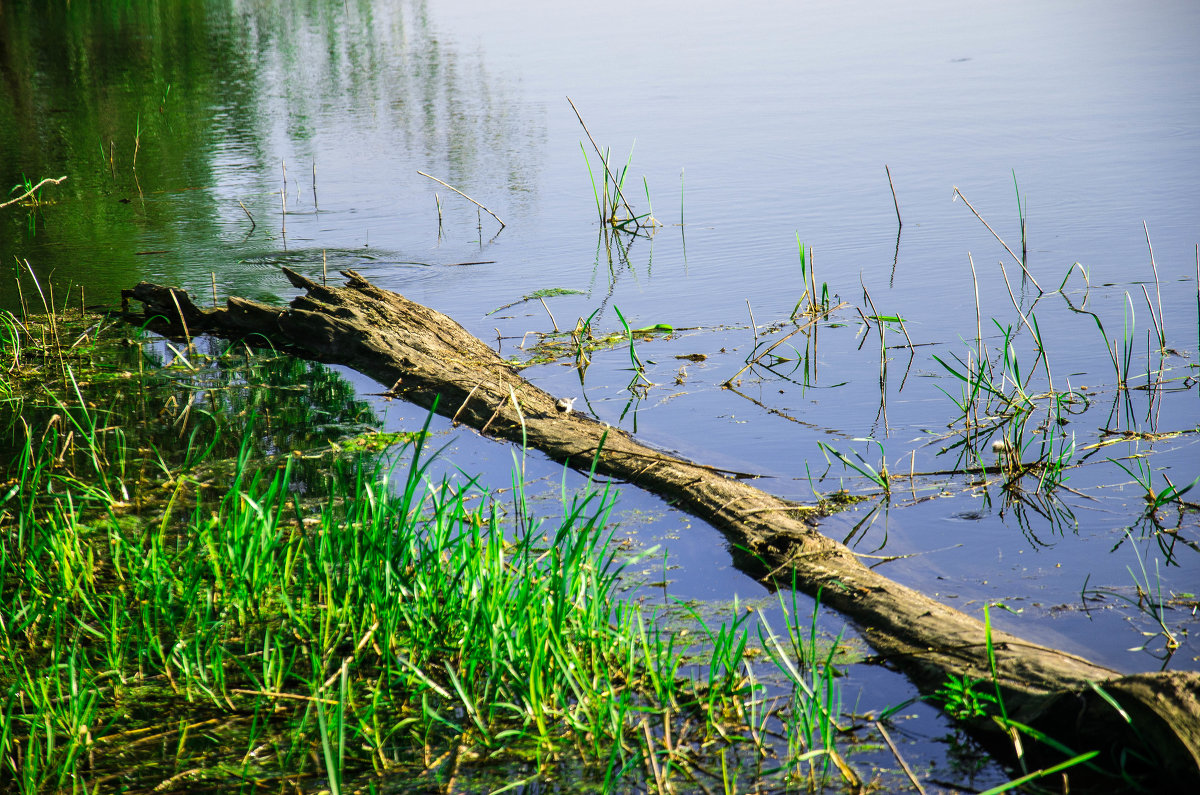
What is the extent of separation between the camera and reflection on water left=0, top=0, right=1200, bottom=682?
15.1ft

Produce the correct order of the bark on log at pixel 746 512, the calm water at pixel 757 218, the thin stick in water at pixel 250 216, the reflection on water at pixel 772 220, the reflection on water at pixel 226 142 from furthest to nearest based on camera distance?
1. the thin stick in water at pixel 250 216
2. the reflection on water at pixel 226 142
3. the reflection on water at pixel 772 220
4. the calm water at pixel 757 218
5. the bark on log at pixel 746 512

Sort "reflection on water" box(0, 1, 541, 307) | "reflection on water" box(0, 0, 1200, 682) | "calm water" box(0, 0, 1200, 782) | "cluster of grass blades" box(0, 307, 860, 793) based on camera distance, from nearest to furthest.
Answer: "cluster of grass blades" box(0, 307, 860, 793) < "calm water" box(0, 0, 1200, 782) < "reflection on water" box(0, 0, 1200, 682) < "reflection on water" box(0, 1, 541, 307)

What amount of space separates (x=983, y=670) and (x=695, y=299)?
4.45m

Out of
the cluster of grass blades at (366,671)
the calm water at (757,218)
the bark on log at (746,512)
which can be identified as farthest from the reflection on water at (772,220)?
the cluster of grass blades at (366,671)

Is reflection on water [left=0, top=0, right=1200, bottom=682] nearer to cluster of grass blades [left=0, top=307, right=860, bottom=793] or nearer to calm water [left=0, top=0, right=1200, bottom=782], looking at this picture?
calm water [left=0, top=0, right=1200, bottom=782]

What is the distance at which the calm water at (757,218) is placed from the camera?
13.5 feet

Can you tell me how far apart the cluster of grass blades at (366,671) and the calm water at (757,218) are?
608 millimetres

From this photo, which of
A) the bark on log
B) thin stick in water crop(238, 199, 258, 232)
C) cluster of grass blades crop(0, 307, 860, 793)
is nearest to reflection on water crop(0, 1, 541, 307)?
thin stick in water crop(238, 199, 258, 232)

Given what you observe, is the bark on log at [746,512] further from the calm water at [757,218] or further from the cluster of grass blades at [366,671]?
the cluster of grass blades at [366,671]

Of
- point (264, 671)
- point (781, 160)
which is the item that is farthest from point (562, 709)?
point (781, 160)

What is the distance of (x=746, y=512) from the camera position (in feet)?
12.6

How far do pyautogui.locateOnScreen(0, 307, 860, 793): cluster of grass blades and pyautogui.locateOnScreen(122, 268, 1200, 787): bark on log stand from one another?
0.31 m

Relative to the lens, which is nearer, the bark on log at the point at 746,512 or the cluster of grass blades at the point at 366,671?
the bark on log at the point at 746,512

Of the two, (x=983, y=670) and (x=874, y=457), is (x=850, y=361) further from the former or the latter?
(x=983, y=670)
